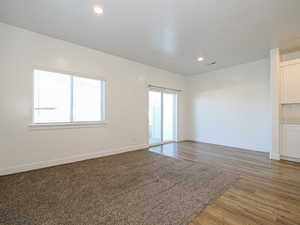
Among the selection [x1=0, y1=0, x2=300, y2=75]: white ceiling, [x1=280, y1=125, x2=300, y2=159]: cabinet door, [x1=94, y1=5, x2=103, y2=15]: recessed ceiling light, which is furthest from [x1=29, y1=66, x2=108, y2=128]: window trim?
[x1=280, y1=125, x2=300, y2=159]: cabinet door

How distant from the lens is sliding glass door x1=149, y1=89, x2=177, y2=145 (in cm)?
525

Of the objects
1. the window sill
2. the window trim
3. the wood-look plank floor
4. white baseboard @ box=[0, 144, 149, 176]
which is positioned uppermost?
the window trim

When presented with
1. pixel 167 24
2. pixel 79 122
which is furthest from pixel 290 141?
pixel 79 122

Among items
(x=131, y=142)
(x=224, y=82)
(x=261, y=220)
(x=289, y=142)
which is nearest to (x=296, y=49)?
(x=224, y=82)

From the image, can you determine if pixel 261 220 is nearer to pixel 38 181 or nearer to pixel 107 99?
pixel 38 181

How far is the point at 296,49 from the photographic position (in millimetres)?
3658

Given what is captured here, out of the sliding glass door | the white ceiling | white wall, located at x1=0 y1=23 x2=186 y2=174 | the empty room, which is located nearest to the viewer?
the empty room

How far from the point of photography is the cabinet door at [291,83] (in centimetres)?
348

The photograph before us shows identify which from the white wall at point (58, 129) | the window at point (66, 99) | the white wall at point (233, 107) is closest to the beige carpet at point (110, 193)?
the white wall at point (58, 129)

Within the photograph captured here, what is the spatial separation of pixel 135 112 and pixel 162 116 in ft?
4.22

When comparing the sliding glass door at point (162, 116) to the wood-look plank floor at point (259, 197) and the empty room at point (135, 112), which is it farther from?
the wood-look plank floor at point (259, 197)

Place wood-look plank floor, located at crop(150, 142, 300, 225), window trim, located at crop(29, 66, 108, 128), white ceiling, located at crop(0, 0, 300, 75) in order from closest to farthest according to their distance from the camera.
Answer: wood-look plank floor, located at crop(150, 142, 300, 225) < white ceiling, located at crop(0, 0, 300, 75) < window trim, located at crop(29, 66, 108, 128)

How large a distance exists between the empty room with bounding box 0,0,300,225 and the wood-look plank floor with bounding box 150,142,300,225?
0.02 metres

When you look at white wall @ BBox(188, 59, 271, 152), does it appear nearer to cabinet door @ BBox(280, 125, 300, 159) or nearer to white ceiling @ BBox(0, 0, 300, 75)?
cabinet door @ BBox(280, 125, 300, 159)
